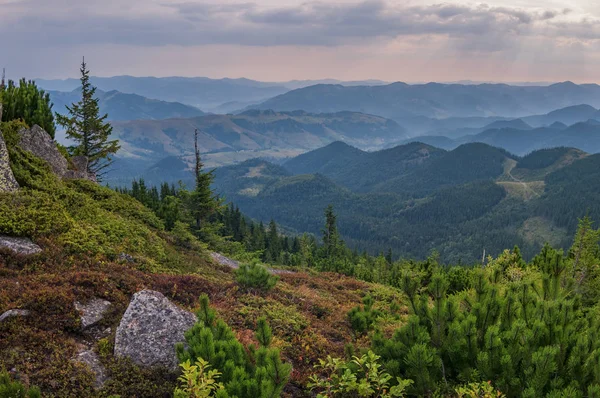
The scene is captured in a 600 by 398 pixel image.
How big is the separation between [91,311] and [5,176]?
1099 centimetres

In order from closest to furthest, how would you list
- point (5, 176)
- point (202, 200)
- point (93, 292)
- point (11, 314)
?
point (11, 314)
point (93, 292)
point (5, 176)
point (202, 200)

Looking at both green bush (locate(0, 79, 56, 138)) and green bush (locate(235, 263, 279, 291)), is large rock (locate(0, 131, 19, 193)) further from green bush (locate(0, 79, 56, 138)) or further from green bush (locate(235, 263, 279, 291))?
green bush (locate(235, 263, 279, 291))

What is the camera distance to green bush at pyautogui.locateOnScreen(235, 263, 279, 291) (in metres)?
15.6

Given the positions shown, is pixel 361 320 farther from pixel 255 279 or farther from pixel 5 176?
pixel 5 176

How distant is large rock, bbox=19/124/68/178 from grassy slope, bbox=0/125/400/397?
1.90 meters

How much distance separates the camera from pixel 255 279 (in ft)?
51.3

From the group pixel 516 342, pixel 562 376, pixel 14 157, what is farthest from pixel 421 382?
→ pixel 14 157

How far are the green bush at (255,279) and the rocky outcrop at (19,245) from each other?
7.32 m

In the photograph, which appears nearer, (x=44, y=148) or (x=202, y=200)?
(x=44, y=148)

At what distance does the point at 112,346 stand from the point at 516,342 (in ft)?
28.8

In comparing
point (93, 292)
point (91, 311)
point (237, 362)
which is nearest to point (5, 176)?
point (93, 292)

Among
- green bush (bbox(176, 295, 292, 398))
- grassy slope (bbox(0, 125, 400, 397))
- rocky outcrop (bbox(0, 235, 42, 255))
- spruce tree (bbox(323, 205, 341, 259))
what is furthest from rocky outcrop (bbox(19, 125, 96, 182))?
spruce tree (bbox(323, 205, 341, 259))

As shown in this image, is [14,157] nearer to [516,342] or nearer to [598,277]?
[516,342]

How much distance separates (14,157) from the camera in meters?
20.1
